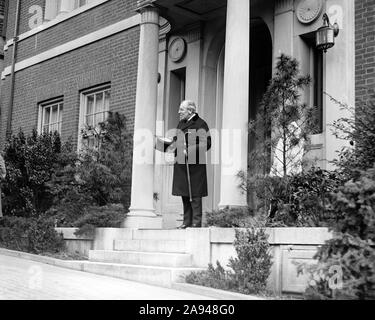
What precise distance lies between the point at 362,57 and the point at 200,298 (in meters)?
4.08

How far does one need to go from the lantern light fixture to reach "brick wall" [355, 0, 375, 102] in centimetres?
33

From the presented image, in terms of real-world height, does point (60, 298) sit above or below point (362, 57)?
below

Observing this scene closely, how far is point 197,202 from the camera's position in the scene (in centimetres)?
793

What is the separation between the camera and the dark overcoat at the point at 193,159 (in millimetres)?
8000

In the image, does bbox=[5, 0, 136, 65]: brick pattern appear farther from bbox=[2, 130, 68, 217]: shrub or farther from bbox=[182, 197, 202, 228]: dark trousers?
bbox=[182, 197, 202, 228]: dark trousers

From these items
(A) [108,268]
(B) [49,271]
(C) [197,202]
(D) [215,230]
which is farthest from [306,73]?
(B) [49,271]

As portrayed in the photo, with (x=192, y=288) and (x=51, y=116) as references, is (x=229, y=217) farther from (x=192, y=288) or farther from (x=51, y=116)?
(x=51, y=116)

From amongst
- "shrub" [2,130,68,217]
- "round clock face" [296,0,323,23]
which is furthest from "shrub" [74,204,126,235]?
"round clock face" [296,0,323,23]

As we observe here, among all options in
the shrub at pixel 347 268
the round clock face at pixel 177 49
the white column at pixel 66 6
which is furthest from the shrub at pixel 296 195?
the white column at pixel 66 6

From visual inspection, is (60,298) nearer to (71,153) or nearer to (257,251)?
(257,251)

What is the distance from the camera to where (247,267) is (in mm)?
5922

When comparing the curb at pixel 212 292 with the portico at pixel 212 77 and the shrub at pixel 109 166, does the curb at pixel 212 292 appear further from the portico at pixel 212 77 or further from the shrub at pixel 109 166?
the shrub at pixel 109 166

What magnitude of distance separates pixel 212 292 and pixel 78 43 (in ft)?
28.7

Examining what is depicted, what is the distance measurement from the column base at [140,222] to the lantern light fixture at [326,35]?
12.0 feet
